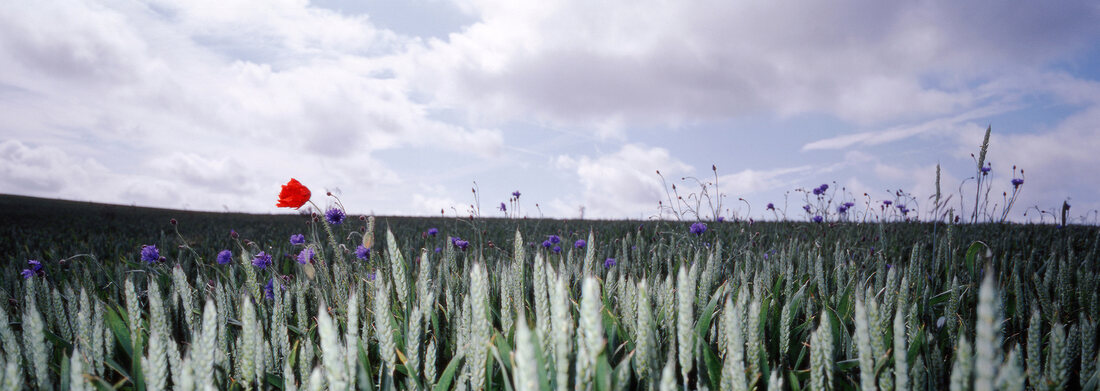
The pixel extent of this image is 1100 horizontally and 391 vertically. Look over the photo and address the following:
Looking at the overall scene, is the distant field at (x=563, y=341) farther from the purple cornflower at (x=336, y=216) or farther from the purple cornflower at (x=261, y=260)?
the purple cornflower at (x=261, y=260)

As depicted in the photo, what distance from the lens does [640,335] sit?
3.94 feet

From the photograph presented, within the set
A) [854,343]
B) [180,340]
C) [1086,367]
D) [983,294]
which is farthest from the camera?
[180,340]

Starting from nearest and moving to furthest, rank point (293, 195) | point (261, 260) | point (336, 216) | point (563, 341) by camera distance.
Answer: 1. point (563, 341)
2. point (293, 195)
3. point (336, 216)
4. point (261, 260)

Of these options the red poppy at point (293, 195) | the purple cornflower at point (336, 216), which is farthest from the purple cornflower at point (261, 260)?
the red poppy at point (293, 195)

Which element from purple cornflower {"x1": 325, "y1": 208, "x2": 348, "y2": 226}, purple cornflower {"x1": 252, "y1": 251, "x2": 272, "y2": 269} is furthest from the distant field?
purple cornflower {"x1": 252, "y1": 251, "x2": 272, "y2": 269}

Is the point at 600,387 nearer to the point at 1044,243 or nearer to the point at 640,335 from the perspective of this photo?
the point at 640,335

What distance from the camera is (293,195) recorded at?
104 inches

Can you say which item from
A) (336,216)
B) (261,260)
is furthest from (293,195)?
(261,260)

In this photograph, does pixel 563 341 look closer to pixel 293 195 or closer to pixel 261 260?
pixel 293 195

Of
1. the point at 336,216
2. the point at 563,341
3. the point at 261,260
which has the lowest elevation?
the point at 261,260

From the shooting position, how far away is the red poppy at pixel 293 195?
263 centimetres

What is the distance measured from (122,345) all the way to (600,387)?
5.96 ft

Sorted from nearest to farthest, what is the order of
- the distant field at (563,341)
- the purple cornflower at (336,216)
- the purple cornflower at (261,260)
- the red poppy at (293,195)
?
the distant field at (563,341) < the red poppy at (293,195) < the purple cornflower at (336,216) < the purple cornflower at (261,260)

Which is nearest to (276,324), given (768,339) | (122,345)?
(122,345)
